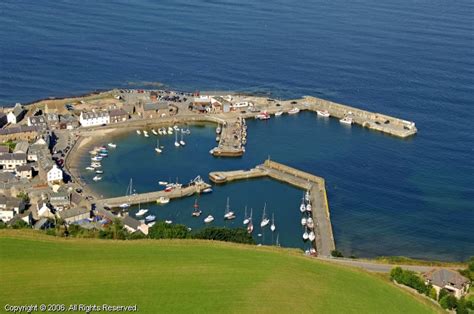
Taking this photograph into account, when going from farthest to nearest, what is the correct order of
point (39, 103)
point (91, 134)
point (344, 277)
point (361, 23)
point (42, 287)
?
point (361, 23) < point (39, 103) < point (91, 134) < point (344, 277) < point (42, 287)

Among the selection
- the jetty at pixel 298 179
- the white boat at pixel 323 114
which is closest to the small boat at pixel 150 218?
the jetty at pixel 298 179

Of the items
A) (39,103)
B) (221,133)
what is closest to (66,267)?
(221,133)

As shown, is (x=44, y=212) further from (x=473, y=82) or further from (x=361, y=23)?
(x=361, y=23)

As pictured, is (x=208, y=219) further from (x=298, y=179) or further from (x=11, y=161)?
(x=11, y=161)

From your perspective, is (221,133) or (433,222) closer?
(433,222)

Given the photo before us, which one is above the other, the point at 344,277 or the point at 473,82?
the point at 473,82

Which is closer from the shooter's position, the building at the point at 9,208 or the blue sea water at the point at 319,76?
the building at the point at 9,208

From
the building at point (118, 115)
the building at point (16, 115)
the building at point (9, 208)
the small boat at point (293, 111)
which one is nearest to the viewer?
the building at point (9, 208)

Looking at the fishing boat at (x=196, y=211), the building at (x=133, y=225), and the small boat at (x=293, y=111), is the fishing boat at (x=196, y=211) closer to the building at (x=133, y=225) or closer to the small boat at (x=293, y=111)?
the building at (x=133, y=225)
